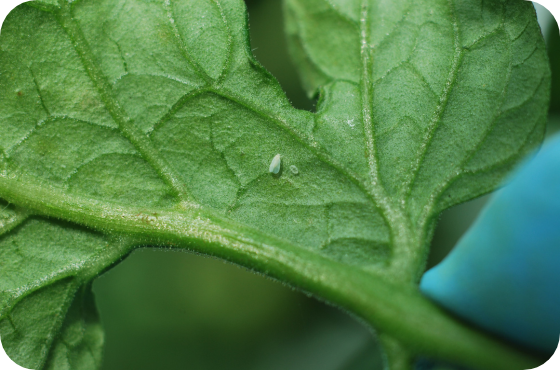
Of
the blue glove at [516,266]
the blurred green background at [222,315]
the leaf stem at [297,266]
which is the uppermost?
the blue glove at [516,266]

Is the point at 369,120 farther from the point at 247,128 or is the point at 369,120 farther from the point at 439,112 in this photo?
→ the point at 247,128

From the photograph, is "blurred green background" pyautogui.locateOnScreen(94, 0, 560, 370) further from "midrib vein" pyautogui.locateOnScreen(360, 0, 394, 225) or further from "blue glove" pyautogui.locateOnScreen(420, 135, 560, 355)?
"blue glove" pyautogui.locateOnScreen(420, 135, 560, 355)

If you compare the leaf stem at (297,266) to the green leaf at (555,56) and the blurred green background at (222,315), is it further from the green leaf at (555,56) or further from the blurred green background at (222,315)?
the blurred green background at (222,315)

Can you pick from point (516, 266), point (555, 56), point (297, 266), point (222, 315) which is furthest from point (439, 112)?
Answer: point (222, 315)

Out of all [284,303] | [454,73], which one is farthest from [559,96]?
[284,303]

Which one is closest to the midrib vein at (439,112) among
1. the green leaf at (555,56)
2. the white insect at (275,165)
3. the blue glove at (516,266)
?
the blue glove at (516,266)

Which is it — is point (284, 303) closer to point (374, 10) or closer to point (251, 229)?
point (251, 229)

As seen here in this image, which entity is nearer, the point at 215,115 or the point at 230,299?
the point at 215,115
